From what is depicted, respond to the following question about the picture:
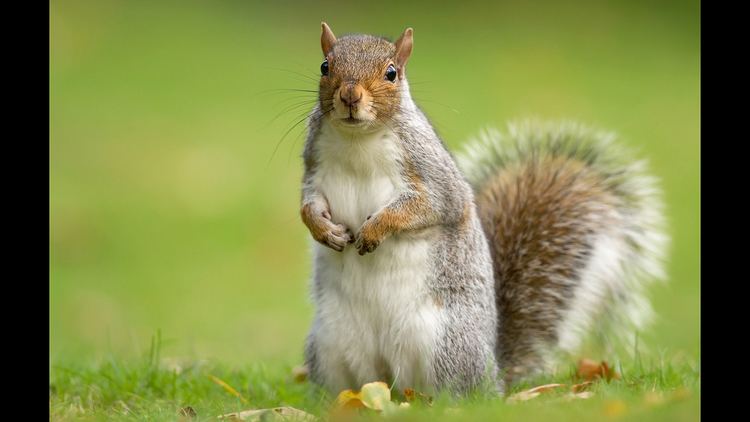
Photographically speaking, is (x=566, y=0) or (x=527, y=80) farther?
(x=566, y=0)

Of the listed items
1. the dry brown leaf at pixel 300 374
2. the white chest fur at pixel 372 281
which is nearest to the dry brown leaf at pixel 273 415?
the white chest fur at pixel 372 281

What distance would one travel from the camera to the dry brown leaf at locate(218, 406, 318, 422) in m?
2.73

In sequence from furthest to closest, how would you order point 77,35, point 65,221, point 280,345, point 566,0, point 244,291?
point 566,0
point 77,35
point 65,221
point 244,291
point 280,345

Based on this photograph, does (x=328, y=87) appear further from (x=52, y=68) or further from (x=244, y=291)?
(x=52, y=68)

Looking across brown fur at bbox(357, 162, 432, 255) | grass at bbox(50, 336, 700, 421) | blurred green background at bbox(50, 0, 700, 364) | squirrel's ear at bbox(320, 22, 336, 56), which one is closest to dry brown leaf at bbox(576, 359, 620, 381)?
grass at bbox(50, 336, 700, 421)

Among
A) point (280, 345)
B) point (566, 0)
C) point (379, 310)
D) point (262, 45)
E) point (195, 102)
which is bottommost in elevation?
point (280, 345)

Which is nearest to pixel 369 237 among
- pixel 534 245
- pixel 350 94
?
pixel 350 94

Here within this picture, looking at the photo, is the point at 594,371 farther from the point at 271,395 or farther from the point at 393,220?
the point at 271,395

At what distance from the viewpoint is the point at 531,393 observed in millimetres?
3055

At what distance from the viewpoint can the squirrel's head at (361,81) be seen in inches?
111

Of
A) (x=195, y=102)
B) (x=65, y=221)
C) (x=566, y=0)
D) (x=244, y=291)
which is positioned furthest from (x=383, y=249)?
(x=566, y=0)

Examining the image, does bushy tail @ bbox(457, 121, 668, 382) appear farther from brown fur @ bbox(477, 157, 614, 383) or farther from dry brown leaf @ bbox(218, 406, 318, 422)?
dry brown leaf @ bbox(218, 406, 318, 422)

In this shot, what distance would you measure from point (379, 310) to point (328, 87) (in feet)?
2.11

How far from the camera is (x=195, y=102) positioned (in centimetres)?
975
